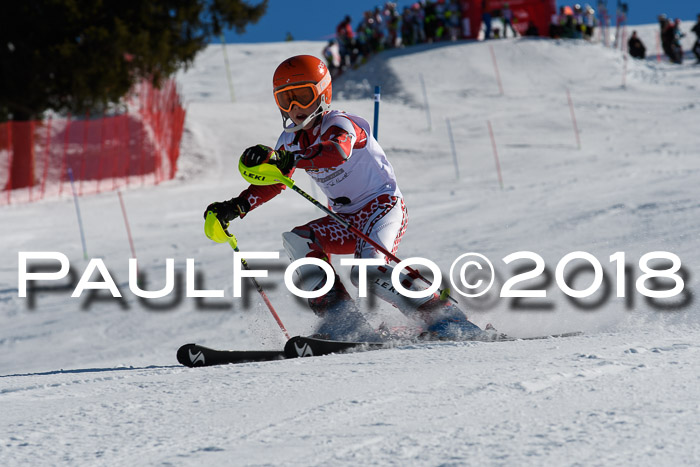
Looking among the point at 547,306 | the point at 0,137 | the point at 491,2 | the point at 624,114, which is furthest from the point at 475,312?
the point at 491,2

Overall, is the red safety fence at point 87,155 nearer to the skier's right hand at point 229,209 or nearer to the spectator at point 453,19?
the skier's right hand at point 229,209

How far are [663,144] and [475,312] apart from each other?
1239cm

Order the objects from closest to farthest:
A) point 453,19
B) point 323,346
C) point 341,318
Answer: point 323,346, point 341,318, point 453,19

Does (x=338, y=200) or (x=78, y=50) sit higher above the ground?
(x=78, y=50)

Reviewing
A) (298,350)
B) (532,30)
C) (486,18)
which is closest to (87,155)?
(298,350)

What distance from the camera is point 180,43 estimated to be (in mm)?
19297

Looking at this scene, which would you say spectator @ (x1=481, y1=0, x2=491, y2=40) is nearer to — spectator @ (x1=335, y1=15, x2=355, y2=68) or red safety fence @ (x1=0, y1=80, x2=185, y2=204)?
spectator @ (x1=335, y1=15, x2=355, y2=68)

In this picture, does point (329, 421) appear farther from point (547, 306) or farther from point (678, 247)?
point (678, 247)

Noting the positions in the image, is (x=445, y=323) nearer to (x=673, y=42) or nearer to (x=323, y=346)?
(x=323, y=346)

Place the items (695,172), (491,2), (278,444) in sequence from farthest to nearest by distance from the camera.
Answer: (491,2)
(695,172)
(278,444)

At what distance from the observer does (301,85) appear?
15.5ft
